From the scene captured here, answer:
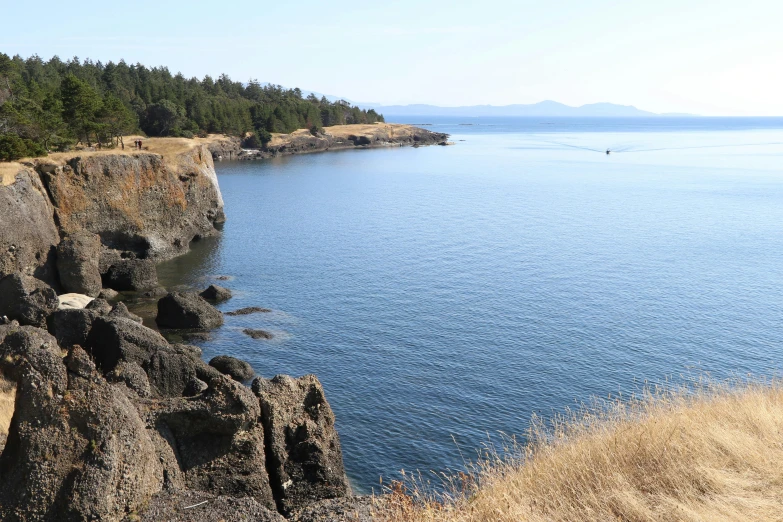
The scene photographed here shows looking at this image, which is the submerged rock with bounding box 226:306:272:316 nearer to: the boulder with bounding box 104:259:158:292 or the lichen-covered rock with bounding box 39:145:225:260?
the boulder with bounding box 104:259:158:292

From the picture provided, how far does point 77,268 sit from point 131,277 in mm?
4717

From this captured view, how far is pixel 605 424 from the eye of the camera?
62.5ft

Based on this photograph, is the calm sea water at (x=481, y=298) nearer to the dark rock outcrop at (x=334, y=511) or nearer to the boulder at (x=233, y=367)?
the boulder at (x=233, y=367)

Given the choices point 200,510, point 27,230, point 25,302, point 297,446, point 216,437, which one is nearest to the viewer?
point 200,510

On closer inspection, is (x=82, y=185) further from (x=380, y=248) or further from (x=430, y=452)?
(x=430, y=452)

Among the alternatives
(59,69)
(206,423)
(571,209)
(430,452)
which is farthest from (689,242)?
(59,69)

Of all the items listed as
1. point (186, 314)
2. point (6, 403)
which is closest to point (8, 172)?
point (186, 314)

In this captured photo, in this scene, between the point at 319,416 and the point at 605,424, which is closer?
the point at 605,424

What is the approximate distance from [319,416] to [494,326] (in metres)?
25.8

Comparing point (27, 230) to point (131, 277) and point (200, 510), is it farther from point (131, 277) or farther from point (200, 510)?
point (200, 510)

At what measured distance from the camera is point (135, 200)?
7625 centimetres

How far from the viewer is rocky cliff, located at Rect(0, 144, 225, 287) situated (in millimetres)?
59594

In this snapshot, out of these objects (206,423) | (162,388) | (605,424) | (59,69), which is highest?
(59,69)

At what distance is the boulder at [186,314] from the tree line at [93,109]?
2716cm
